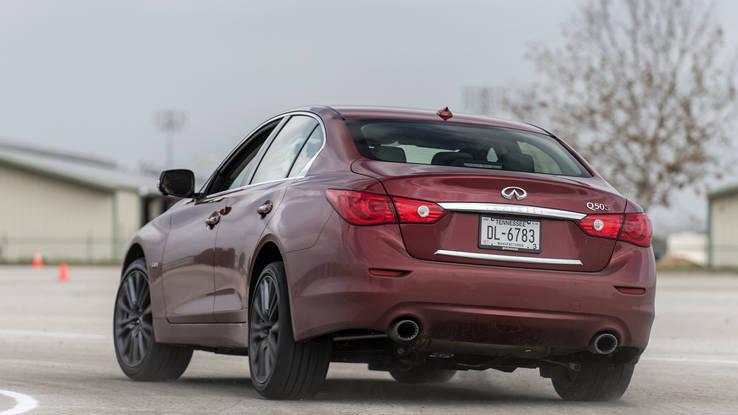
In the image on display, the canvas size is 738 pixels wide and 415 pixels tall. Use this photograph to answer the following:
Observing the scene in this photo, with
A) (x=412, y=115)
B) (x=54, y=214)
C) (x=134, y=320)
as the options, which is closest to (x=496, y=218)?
(x=412, y=115)

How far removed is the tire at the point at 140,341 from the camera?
34.3 ft

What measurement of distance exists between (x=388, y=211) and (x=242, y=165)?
230 cm

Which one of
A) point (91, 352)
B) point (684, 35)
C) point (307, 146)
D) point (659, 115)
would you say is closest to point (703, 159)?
point (659, 115)

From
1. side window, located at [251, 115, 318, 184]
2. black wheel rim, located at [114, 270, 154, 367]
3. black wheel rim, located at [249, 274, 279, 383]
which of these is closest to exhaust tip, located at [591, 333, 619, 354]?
black wheel rim, located at [249, 274, 279, 383]

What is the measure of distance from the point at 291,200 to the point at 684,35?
186 ft

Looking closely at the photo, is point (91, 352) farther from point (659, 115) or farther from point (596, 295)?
point (659, 115)

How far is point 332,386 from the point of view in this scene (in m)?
10.0

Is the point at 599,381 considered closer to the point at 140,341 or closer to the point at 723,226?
the point at 140,341

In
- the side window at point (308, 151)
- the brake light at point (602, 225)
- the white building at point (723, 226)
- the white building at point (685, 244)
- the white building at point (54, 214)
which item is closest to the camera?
the brake light at point (602, 225)

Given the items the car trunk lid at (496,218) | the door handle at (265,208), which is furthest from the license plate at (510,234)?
the door handle at (265,208)

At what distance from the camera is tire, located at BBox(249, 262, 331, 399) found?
27.1ft

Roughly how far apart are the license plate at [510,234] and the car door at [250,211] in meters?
1.28

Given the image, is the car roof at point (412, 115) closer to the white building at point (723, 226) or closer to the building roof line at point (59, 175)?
the white building at point (723, 226)

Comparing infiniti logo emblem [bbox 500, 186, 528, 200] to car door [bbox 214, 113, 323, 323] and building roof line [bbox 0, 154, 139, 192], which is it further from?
building roof line [bbox 0, 154, 139, 192]
